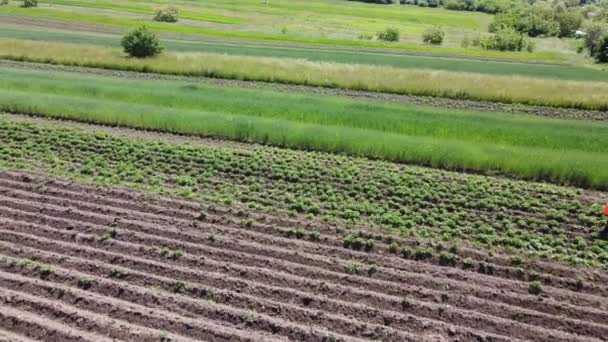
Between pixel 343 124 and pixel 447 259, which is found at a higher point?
pixel 343 124

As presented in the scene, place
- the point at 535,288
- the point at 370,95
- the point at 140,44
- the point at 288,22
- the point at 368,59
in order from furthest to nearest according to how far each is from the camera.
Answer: the point at 288,22
the point at 368,59
the point at 140,44
the point at 370,95
the point at 535,288

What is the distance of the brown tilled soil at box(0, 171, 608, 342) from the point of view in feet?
32.4

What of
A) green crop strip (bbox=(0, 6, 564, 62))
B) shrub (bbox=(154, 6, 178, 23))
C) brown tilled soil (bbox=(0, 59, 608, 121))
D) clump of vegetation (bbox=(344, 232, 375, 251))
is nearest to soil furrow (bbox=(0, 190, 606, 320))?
clump of vegetation (bbox=(344, 232, 375, 251))

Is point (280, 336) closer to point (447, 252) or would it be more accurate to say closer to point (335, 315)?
point (335, 315)

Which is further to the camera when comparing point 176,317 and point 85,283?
point 85,283

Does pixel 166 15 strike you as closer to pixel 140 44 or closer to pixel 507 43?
pixel 140 44

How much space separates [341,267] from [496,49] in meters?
57.0

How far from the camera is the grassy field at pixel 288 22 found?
186 feet

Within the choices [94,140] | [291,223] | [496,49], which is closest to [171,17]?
[496,49]

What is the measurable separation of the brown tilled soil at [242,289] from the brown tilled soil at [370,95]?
19.0 metres

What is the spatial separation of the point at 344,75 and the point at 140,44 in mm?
15957

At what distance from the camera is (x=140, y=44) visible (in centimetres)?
3744

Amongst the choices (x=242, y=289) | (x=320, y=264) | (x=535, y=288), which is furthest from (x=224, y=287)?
(x=535, y=288)

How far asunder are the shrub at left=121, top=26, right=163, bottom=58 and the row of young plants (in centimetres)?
1810
